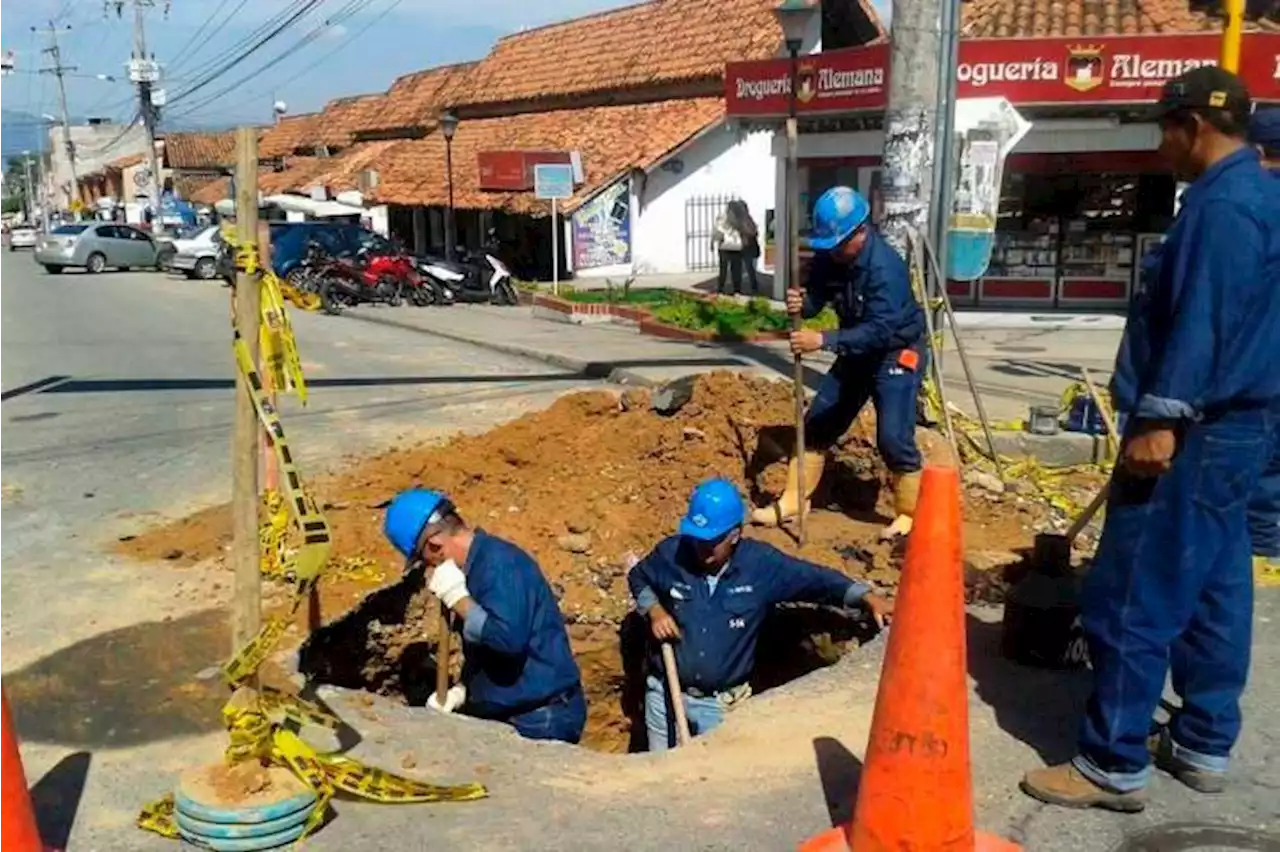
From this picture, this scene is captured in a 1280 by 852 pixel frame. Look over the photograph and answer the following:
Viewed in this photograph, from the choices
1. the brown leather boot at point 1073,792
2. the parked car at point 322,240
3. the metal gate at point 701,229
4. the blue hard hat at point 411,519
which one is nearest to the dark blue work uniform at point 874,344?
the blue hard hat at point 411,519

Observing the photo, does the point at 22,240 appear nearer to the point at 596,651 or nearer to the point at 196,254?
the point at 196,254

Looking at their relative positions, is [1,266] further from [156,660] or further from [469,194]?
[156,660]

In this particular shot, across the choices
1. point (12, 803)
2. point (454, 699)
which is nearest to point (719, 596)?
point (454, 699)

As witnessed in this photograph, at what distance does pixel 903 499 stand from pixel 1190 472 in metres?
3.21

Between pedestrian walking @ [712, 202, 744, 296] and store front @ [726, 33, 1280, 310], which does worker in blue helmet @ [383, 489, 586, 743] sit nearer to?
store front @ [726, 33, 1280, 310]

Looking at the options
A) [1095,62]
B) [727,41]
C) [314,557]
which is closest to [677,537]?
[314,557]

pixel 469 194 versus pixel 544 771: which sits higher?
pixel 469 194

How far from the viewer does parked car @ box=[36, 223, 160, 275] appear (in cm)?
3528

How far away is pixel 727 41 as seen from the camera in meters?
27.2

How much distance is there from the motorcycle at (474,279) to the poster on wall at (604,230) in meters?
2.40

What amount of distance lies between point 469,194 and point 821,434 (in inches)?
906

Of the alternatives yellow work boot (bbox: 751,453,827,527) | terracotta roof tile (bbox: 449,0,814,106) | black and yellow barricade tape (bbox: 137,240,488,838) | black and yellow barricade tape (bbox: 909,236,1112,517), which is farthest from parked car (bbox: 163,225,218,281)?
black and yellow barricade tape (bbox: 137,240,488,838)

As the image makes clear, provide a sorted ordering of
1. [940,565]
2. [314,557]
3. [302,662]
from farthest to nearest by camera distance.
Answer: [302,662], [314,557], [940,565]

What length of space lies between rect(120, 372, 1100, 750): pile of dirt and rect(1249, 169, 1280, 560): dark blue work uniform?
3.88ft
